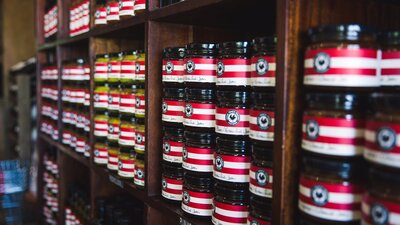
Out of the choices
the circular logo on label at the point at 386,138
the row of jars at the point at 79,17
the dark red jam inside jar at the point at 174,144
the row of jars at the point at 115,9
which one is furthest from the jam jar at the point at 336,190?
the row of jars at the point at 79,17

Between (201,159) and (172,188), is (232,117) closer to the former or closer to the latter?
(201,159)

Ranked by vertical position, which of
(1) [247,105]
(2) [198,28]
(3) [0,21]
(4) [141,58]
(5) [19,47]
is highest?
(3) [0,21]

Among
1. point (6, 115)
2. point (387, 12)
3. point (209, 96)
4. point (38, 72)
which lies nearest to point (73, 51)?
point (38, 72)

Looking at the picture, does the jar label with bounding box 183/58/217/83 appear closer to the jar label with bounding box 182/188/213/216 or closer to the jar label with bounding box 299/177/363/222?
the jar label with bounding box 182/188/213/216

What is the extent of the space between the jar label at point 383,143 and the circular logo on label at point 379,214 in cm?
8

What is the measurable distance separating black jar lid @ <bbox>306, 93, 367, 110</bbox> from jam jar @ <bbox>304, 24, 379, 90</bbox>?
0.02 metres

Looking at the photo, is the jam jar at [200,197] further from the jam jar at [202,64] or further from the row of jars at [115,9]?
the row of jars at [115,9]

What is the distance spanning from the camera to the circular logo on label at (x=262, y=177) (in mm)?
994

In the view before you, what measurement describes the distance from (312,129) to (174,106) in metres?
0.68

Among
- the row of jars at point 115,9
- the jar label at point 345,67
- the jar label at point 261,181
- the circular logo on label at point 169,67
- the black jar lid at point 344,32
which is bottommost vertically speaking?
the jar label at point 261,181

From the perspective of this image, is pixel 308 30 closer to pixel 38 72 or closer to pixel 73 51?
pixel 73 51

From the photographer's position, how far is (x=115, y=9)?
1.84 metres

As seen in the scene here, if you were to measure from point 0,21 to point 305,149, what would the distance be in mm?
7234

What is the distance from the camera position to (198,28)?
1.62 m
